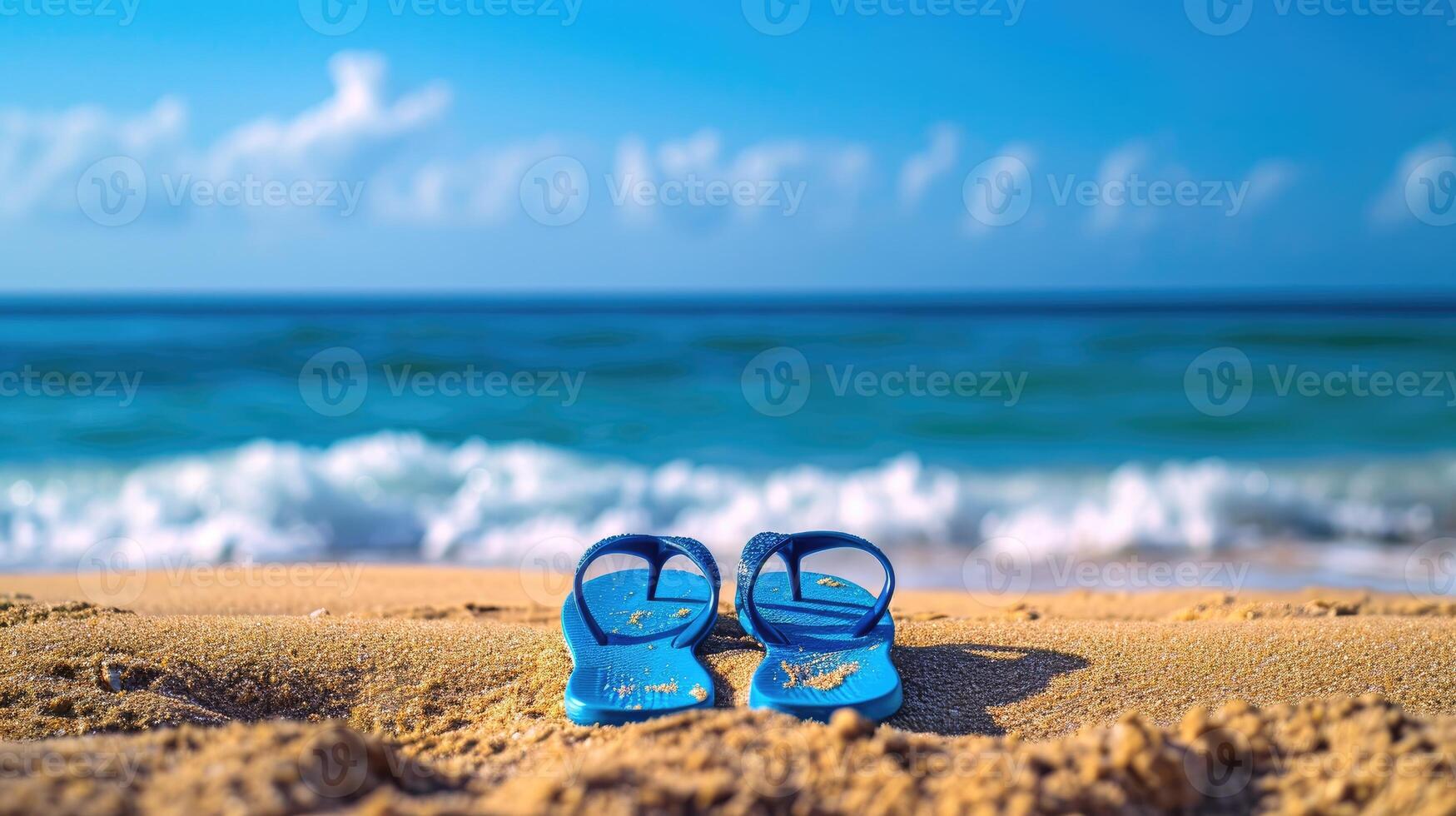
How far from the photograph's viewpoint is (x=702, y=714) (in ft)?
6.46

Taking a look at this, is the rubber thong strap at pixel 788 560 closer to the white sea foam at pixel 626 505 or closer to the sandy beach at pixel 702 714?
the sandy beach at pixel 702 714

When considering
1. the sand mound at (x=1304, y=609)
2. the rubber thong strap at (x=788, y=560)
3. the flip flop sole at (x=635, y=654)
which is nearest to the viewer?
the flip flop sole at (x=635, y=654)

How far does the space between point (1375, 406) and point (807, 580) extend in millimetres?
10800

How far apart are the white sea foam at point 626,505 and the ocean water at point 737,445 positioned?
4 cm

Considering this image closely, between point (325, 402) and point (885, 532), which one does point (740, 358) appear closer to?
point (325, 402)

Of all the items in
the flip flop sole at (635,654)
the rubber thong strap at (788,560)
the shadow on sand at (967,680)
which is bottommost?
the shadow on sand at (967,680)

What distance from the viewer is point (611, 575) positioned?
11.7ft

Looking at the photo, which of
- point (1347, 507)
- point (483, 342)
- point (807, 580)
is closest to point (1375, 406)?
point (1347, 507)

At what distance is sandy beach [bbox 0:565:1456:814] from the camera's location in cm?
153

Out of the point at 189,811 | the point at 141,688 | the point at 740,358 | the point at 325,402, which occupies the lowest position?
the point at 141,688

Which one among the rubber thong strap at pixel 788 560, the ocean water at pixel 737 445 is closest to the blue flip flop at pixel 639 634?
the rubber thong strap at pixel 788 560

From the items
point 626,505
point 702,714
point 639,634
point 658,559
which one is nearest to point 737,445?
point 626,505

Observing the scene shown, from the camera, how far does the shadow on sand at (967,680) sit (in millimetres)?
2635

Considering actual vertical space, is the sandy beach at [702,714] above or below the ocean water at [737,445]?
below
